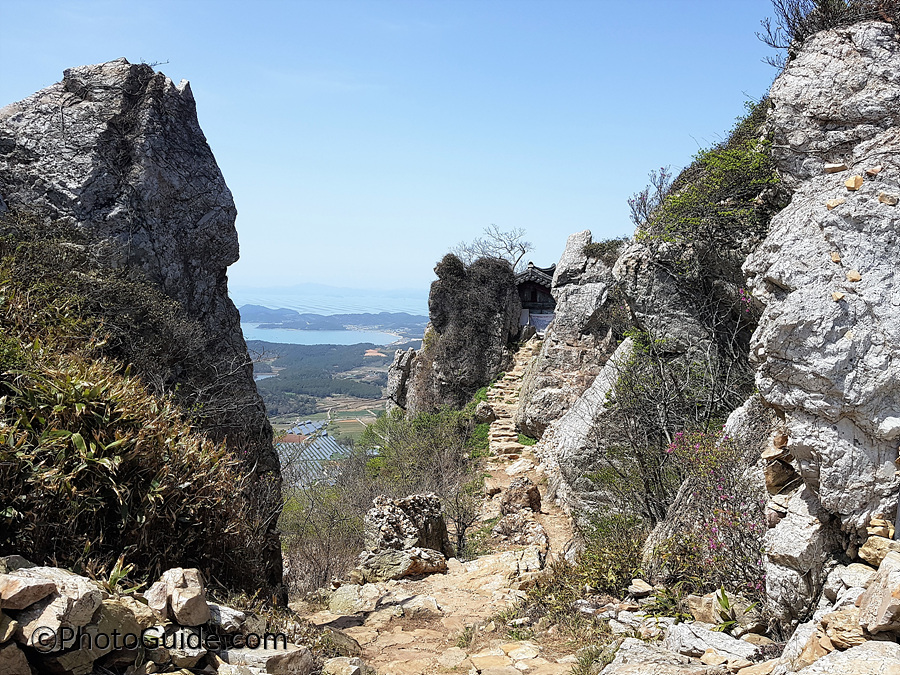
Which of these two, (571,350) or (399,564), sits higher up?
(571,350)

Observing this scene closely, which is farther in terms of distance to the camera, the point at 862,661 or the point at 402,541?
the point at 402,541

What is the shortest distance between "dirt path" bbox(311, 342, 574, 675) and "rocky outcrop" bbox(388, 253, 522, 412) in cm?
1373

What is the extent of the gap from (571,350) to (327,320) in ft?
370

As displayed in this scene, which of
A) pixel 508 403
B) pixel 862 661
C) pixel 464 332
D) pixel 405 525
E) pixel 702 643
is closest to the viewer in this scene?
pixel 862 661

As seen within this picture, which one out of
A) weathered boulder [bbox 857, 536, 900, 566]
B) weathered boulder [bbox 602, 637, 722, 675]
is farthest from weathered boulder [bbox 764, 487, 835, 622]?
weathered boulder [bbox 602, 637, 722, 675]

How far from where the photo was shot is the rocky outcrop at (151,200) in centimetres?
973

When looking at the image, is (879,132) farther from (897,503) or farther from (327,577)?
(327,577)

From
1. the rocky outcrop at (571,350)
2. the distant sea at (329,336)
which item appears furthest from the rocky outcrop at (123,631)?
the distant sea at (329,336)

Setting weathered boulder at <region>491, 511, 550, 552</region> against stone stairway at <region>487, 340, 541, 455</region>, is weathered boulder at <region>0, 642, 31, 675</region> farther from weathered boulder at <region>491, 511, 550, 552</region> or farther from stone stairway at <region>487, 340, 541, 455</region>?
stone stairway at <region>487, 340, 541, 455</region>

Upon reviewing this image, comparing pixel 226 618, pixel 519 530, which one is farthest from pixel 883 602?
pixel 519 530

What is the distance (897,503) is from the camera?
13.9 feet

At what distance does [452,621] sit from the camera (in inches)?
275

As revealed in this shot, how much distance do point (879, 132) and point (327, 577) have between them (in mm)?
10579

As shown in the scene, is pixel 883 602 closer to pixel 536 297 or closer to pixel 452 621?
pixel 452 621
